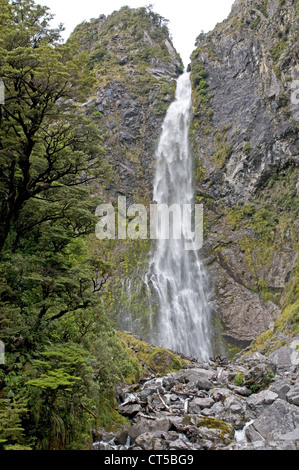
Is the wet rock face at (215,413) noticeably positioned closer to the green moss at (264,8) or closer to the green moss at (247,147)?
the green moss at (247,147)

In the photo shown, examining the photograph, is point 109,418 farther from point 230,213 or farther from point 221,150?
point 221,150

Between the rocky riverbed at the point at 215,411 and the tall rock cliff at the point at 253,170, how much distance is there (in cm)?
680

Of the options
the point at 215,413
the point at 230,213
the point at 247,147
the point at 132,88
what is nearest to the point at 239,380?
the point at 215,413

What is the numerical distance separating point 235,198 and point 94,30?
48834 mm

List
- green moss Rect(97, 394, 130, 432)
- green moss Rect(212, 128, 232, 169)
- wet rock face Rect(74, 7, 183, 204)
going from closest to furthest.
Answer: green moss Rect(97, 394, 130, 432), green moss Rect(212, 128, 232, 169), wet rock face Rect(74, 7, 183, 204)

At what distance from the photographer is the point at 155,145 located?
38.7 metres

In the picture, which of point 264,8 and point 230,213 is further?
point 264,8

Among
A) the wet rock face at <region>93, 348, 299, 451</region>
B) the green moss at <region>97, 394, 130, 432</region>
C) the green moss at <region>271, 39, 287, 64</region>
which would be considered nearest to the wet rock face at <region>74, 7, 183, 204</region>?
the green moss at <region>271, 39, 287, 64</region>

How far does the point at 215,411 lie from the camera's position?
9836 mm

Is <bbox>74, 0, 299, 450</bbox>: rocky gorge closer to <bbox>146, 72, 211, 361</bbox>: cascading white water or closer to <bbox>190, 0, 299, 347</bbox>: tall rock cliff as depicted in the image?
<bbox>190, 0, 299, 347</bbox>: tall rock cliff

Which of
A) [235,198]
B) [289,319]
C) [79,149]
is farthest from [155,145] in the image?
[79,149]

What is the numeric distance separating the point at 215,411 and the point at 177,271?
1938 cm

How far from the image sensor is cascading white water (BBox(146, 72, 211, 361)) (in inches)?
986
